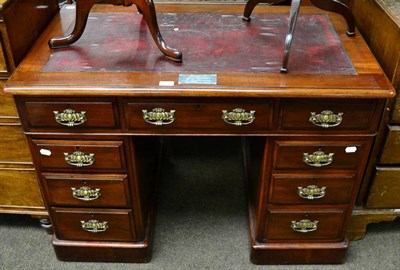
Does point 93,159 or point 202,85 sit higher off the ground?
point 202,85

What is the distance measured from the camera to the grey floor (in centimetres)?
168

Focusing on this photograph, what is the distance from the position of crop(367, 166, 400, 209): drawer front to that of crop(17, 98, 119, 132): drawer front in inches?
35.5

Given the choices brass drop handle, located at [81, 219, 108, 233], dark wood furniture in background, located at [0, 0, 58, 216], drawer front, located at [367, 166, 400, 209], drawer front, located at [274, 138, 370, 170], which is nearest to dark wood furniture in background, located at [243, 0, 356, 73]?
drawer front, located at [274, 138, 370, 170]

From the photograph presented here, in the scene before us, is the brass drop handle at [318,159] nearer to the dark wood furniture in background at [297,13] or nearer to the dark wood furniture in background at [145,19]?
the dark wood furniture in background at [297,13]

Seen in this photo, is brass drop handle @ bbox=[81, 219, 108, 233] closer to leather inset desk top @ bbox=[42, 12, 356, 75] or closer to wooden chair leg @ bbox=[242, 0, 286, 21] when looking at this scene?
leather inset desk top @ bbox=[42, 12, 356, 75]

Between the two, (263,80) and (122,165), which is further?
(122,165)

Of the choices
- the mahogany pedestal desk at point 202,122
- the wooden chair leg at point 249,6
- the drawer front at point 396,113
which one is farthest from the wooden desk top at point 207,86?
the wooden chair leg at point 249,6

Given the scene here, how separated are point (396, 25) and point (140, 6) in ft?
2.45

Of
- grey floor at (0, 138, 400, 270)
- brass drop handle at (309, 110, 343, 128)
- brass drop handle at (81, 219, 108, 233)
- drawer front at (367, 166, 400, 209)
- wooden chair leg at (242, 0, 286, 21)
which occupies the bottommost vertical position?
grey floor at (0, 138, 400, 270)

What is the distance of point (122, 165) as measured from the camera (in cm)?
142

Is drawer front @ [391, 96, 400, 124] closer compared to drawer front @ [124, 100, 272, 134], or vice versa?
drawer front @ [124, 100, 272, 134]

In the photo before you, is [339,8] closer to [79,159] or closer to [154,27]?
[154,27]

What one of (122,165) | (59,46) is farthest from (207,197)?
(59,46)

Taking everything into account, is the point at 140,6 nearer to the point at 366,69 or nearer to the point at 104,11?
the point at 104,11
